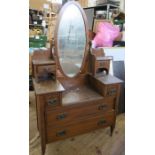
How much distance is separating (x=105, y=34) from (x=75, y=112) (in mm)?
1096

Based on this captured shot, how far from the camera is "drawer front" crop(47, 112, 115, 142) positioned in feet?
4.71

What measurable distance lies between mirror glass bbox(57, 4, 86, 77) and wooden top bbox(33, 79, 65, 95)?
212 millimetres

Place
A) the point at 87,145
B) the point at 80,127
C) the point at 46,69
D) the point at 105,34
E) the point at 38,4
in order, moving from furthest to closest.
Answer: the point at 38,4 → the point at 105,34 → the point at 87,145 → the point at 80,127 → the point at 46,69

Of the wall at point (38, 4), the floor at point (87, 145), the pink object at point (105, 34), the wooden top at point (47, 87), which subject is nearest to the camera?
the wooden top at point (47, 87)

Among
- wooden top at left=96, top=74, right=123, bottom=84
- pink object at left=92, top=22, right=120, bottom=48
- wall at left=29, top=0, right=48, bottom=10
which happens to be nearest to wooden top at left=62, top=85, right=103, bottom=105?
wooden top at left=96, top=74, right=123, bottom=84

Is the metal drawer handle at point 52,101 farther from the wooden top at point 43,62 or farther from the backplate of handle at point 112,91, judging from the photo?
the backplate of handle at point 112,91

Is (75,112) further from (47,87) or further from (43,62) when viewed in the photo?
(43,62)

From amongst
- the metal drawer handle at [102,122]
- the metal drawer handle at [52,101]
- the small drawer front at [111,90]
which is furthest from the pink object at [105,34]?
the metal drawer handle at [52,101]

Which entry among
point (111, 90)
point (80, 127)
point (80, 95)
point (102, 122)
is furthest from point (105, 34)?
point (80, 127)

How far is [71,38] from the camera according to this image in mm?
1554

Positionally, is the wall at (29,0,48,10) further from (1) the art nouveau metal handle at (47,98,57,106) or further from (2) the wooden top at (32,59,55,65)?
(1) the art nouveau metal handle at (47,98,57,106)

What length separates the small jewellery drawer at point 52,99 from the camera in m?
1.30
